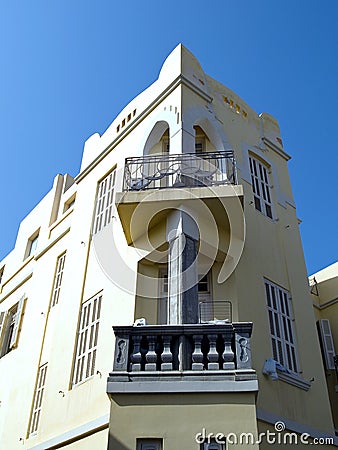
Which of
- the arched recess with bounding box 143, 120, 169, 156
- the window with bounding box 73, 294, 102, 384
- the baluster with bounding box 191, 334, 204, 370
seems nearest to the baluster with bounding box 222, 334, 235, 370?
the baluster with bounding box 191, 334, 204, 370

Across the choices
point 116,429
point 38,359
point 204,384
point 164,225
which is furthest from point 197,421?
point 38,359

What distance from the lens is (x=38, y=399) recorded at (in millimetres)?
12422

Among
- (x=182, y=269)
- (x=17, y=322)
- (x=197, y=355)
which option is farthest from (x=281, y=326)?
(x=17, y=322)

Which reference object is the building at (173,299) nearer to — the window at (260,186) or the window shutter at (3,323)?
the window at (260,186)

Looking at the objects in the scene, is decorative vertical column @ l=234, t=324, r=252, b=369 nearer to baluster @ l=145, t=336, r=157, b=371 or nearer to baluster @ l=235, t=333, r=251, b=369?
baluster @ l=235, t=333, r=251, b=369

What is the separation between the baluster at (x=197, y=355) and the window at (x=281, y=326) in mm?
2933

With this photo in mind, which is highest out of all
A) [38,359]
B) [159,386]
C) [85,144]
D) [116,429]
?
[85,144]

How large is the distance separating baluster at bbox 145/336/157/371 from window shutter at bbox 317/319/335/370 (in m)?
7.92

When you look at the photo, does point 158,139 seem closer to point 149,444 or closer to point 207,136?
point 207,136

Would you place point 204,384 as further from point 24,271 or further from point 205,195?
point 24,271

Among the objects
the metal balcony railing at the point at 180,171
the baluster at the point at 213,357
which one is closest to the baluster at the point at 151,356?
the baluster at the point at 213,357

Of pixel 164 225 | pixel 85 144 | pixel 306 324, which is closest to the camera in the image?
pixel 164 225

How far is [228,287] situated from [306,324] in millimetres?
2370

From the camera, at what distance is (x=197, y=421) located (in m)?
7.56
